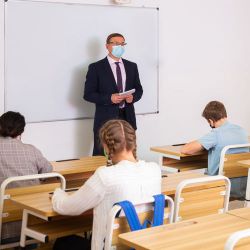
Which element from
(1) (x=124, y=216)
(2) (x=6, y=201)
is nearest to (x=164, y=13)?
(2) (x=6, y=201)

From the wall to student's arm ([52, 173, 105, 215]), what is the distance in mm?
3581

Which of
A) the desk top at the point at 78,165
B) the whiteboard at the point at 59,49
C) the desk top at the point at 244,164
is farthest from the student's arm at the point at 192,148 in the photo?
the whiteboard at the point at 59,49

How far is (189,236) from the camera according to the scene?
2520 millimetres

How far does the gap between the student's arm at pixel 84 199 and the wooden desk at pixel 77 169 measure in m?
1.35

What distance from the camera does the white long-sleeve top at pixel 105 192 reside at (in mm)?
2938

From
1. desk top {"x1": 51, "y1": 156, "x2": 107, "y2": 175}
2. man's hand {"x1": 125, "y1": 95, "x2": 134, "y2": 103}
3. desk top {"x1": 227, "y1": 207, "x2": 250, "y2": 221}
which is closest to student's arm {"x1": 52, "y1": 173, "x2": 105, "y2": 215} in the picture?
desk top {"x1": 227, "y1": 207, "x2": 250, "y2": 221}

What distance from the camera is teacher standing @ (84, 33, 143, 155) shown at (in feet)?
20.3

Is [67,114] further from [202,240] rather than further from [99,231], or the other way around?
[202,240]

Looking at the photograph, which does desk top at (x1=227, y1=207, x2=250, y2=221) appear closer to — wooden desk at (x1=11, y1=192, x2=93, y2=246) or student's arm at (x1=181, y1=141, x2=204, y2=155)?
wooden desk at (x1=11, y1=192, x2=93, y2=246)

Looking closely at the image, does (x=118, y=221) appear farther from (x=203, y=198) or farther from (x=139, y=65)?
(x=139, y=65)

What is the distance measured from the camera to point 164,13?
7223 millimetres

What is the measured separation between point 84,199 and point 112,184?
0.16 m

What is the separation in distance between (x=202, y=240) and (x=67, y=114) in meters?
4.19

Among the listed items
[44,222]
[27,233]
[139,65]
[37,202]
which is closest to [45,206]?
[37,202]
